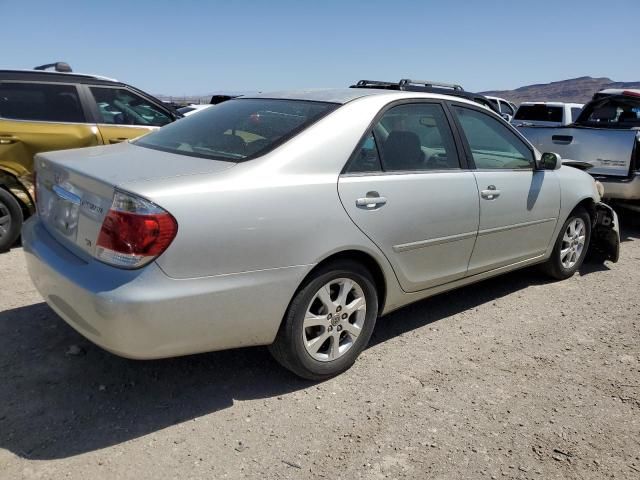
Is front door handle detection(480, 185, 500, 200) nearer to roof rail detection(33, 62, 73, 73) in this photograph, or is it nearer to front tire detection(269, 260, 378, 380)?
front tire detection(269, 260, 378, 380)

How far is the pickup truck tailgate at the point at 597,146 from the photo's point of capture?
670cm

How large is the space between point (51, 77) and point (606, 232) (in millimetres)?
5831

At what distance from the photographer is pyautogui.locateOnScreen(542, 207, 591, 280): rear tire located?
16.3 ft

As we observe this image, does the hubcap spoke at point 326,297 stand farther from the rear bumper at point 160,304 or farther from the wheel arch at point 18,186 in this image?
the wheel arch at point 18,186

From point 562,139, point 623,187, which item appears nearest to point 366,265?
point 623,187

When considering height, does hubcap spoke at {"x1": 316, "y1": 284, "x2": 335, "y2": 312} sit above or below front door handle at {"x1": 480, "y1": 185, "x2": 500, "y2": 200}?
below

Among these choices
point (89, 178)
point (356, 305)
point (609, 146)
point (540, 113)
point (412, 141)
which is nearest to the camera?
point (89, 178)

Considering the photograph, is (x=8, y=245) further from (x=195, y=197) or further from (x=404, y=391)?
(x=404, y=391)

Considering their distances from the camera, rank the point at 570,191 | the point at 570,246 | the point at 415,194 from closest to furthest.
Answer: the point at 415,194, the point at 570,191, the point at 570,246

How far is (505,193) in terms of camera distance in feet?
13.3

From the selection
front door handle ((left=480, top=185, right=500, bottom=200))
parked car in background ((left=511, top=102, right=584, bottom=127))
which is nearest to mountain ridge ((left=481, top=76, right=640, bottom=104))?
parked car in background ((left=511, top=102, right=584, bottom=127))

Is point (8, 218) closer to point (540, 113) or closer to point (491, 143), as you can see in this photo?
point (491, 143)

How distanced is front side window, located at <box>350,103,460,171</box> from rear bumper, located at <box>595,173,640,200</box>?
3906 mm

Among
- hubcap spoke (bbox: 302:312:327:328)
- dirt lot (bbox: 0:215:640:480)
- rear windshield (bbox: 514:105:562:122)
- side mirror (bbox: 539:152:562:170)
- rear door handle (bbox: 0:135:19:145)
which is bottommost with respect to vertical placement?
dirt lot (bbox: 0:215:640:480)
